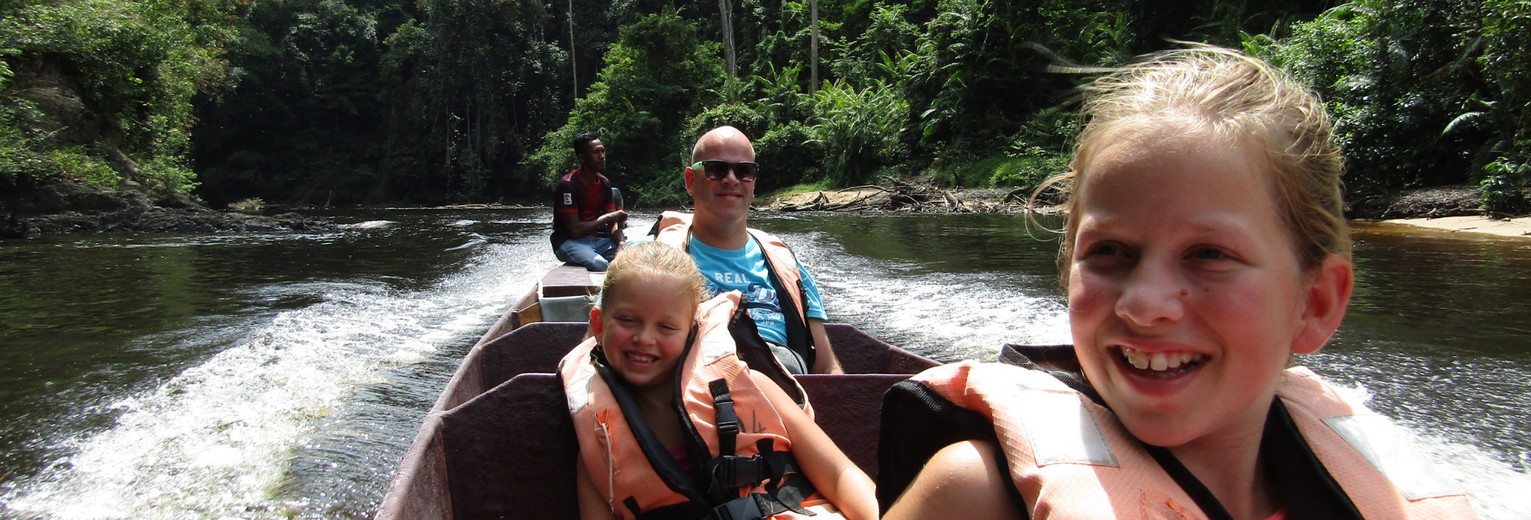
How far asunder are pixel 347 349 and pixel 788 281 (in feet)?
13.2

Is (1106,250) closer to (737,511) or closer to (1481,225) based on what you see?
(737,511)

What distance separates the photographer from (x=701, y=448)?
2.12m

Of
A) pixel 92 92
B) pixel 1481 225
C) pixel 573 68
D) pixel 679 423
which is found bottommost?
pixel 1481 225

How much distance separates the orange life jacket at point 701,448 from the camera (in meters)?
2.09

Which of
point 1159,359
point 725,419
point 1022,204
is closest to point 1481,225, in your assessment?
point 1022,204

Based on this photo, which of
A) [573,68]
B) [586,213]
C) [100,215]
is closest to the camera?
[586,213]

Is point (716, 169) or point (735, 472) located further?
point (716, 169)

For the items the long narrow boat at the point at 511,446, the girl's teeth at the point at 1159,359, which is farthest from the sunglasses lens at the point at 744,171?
the girl's teeth at the point at 1159,359

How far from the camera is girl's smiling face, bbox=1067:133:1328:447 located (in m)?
0.93

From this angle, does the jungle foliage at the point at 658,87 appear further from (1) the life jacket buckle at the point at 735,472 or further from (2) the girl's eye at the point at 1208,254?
(1) the life jacket buckle at the point at 735,472

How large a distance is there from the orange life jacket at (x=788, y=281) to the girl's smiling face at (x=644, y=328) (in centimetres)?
88

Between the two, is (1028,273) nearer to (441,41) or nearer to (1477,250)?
(1477,250)

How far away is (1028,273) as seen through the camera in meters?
8.90

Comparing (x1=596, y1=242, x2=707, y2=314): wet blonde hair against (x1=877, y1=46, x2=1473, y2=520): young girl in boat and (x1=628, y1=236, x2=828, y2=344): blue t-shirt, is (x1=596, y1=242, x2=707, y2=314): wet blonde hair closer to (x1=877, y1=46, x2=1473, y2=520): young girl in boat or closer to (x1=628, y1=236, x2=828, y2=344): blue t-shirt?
(x1=628, y1=236, x2=828, y2=344): blue t-shirt
